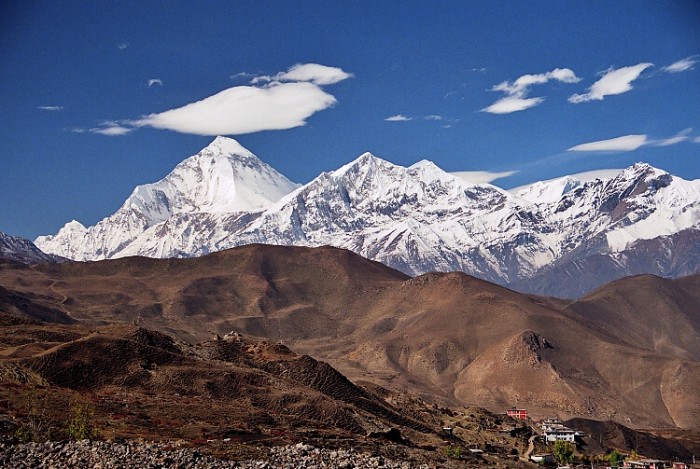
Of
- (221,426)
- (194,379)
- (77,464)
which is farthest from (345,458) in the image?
(194,379)

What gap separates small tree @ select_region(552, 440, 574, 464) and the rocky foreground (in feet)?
207

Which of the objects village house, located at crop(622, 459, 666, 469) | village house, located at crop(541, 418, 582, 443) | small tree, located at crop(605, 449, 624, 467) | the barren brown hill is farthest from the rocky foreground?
village house, located at crop(541, 418, 582, 443)

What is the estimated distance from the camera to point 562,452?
136 m

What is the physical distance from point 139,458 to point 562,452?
82.0 m

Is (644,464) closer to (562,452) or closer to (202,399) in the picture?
(562,452)

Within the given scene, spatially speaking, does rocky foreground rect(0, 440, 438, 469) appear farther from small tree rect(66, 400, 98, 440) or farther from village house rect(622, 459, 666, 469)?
village house rect(622, 459, 666, 469)

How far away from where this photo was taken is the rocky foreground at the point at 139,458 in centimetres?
6494

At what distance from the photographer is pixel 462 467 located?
293 ft

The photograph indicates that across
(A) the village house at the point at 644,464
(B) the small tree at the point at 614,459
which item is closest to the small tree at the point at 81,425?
(B) the small tree at the point at 614,459

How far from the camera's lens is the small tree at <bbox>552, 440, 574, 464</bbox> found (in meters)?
132

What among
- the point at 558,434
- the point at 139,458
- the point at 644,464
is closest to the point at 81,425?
the point at 139,458

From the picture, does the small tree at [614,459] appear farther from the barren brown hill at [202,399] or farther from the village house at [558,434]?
the barren brown hill at [202,399]

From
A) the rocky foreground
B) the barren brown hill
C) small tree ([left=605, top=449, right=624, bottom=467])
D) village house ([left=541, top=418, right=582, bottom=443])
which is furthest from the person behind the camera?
village house ([left=541, top=418, right=582, bottom=443])

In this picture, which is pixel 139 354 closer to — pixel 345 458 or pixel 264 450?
pixel 264 450
